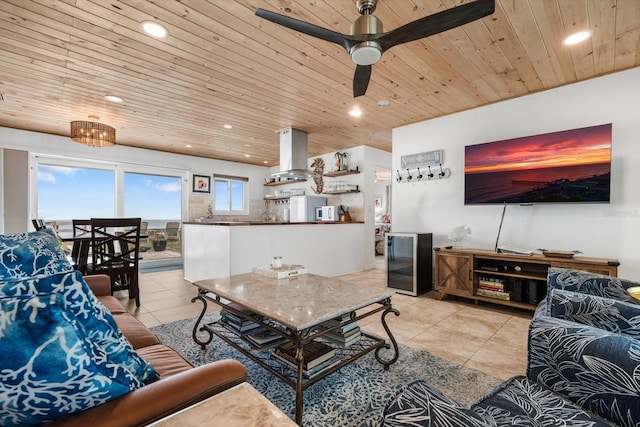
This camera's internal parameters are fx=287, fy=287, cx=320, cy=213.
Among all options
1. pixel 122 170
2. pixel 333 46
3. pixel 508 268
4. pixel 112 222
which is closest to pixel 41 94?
pixel 112 222

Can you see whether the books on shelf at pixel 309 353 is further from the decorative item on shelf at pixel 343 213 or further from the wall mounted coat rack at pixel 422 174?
the decorative item on shelf at pixel 343 213

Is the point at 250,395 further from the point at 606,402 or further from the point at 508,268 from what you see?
the point at 508,268

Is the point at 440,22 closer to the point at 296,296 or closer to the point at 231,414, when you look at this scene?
the point at 296,296

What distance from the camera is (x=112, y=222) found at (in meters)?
3.33

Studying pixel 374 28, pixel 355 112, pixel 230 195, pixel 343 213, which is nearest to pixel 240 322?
pixel 374 28

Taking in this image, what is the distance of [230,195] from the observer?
7234 mm

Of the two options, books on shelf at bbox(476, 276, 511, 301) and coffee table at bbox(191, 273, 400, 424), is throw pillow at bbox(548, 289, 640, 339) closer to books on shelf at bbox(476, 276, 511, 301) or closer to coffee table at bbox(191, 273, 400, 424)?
coffee table at bbox(191, 273, 400, 424)

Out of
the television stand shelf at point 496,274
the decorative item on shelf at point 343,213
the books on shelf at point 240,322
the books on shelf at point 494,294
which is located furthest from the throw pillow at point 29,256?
the decorative item on shelf at point 343,213

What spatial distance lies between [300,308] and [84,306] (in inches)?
41.7

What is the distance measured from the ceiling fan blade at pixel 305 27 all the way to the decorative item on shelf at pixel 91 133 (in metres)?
3.30

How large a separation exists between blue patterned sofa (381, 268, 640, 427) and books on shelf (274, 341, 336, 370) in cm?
86

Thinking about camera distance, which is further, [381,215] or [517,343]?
[381,215]

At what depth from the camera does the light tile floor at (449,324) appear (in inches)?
86.4

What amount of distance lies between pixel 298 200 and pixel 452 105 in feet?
11.0
